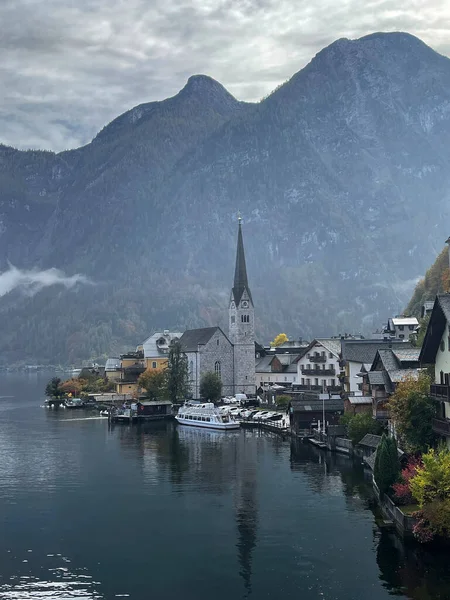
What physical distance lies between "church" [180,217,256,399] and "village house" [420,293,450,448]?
109 metres

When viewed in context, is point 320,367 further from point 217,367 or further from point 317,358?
point 217,367

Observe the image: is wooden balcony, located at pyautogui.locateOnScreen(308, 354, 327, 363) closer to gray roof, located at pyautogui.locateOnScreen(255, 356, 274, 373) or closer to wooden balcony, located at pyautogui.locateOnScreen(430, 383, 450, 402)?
gray roof, located at pyautogui.locateOnScreen(255, 356, 274, 373)

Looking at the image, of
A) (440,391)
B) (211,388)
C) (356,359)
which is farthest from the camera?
(211,388)

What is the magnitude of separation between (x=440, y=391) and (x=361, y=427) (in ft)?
101

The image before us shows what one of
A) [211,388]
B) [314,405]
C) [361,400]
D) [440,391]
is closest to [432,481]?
[440,391]

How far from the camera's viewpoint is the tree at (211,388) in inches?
6240

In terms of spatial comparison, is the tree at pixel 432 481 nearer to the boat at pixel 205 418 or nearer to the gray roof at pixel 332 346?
the boat at pixel 205 418

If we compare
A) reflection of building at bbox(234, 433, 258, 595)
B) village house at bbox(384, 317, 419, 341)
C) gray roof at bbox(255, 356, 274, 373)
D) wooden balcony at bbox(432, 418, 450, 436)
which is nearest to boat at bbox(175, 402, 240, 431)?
reflection of building at bbox(234, 433, 258, 595)

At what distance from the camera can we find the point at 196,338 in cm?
17600

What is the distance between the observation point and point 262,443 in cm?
10562

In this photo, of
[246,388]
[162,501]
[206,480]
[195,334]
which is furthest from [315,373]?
[162,501]

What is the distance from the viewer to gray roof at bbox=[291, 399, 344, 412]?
360ft

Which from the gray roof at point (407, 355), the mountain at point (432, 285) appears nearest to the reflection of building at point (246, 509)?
the gray roof at point (407, 355)

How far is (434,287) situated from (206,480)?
102 metres
